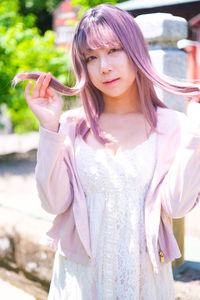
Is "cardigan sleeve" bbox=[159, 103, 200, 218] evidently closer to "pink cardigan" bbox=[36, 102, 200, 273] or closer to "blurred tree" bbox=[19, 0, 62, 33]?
"pink cardigan" bbox=[36, 102, 200, 273]

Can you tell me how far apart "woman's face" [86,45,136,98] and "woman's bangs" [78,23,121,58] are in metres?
0.02

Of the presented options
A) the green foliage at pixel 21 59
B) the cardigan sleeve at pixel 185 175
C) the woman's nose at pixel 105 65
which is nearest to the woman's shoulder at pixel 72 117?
the woman's nose at pixel 105 65

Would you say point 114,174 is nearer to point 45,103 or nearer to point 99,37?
point 45,103

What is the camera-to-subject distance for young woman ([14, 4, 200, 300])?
53.7 inches

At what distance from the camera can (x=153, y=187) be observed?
1390 millimetres

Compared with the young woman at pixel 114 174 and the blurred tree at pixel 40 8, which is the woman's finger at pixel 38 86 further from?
the blurred tree at pixel 40 8

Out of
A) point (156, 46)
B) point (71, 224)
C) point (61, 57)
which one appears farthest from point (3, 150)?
point (71, 224)

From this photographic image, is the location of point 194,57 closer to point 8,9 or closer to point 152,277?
point 152,277

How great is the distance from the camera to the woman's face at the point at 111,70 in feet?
4.51

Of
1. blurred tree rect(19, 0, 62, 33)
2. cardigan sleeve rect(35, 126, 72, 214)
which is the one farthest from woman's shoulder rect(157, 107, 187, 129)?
blurred tree rect(19, 0, 62, 33)

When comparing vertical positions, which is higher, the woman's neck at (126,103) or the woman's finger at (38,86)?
the woman's finger at (38,86)

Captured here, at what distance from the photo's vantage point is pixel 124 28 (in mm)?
1375

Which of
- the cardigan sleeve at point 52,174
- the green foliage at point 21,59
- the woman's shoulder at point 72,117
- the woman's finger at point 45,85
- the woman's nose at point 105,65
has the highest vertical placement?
the woman's nose at point 105,65

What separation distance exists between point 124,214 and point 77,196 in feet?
0.66
